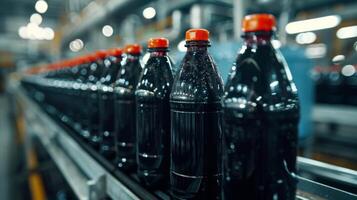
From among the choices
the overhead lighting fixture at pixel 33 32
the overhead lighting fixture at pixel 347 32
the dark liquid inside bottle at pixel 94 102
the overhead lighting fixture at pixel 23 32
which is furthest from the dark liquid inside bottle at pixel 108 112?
the overhead lighting fixture at pixel 23 32

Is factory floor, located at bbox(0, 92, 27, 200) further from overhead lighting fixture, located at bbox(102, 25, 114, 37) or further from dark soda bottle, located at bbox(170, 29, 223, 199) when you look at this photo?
dark soda bottle, located at bbox(170, 29, 223, 199)

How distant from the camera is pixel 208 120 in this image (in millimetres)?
639

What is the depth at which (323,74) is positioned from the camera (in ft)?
13.2

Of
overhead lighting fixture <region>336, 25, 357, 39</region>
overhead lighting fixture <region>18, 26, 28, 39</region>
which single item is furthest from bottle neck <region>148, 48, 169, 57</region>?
overhead lighting fixture <region>18, 26, 28, 39</region>

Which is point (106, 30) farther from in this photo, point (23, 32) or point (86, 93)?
point (86, 93)

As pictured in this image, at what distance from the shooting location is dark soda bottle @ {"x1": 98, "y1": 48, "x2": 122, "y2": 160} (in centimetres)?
107

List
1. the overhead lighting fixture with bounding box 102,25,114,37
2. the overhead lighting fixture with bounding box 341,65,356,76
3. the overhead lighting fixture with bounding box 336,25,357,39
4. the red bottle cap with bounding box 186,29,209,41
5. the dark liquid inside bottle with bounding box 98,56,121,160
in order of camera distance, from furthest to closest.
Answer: the overhead lighting fixture with bounding box 336,25,357,39 < the overhead lighting fixture with bounding box 341,65,356,76 < the overhead lighting fixture with bounding box 102,25,114,37 < the dark liquid inside bottle with bounding box 98,56,121,160 < the red bottle cap with bounding box 186,29,209,41

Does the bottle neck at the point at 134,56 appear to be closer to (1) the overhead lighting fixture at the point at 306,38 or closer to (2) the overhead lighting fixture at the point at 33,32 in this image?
(1) the overhead lighting fixture at the point at 306,38

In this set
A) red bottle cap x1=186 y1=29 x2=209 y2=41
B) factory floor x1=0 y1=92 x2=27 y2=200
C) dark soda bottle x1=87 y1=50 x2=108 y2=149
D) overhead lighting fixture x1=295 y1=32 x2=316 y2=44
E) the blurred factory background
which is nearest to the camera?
red bottle cap x1=186 y1=29 x2=209 y2=41

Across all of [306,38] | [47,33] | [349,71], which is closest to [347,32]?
[306,38]

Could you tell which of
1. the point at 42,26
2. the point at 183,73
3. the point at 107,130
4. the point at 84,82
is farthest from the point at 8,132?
the point at 42,26

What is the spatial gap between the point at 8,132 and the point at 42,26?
33.0 feet

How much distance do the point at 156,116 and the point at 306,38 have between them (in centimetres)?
1144

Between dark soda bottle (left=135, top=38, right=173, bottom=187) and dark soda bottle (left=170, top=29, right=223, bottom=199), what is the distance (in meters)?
0.11
